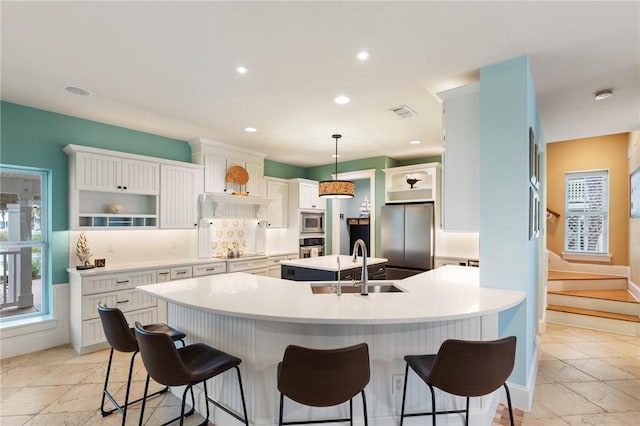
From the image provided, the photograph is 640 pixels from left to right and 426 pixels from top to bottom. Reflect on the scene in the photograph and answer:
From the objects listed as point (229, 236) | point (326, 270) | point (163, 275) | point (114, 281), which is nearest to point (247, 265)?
point (229, 236)

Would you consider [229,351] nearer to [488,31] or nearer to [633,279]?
[488,31]

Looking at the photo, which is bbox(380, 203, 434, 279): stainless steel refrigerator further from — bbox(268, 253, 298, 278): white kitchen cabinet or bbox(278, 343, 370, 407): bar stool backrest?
bbox(278, 343, 370, 407): bar stool backrest

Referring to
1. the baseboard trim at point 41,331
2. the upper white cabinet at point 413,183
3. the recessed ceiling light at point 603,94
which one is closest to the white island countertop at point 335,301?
the baseboard trim at point 41,331

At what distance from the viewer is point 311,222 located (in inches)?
263

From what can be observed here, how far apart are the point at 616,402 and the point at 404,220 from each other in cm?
350

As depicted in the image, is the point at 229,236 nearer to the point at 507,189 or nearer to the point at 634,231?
the point at 507,189

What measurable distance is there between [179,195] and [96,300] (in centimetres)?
168

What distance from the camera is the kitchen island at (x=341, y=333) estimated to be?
6.40ft

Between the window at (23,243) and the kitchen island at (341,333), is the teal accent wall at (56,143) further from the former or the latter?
the kitchen island at (341,333)

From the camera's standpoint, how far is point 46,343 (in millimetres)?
3703

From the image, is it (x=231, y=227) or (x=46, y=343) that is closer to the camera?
(x=46, y=343)

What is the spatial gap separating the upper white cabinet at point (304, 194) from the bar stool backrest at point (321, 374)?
4876mm

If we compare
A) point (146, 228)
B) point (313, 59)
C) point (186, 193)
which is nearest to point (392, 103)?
point (313, 59)

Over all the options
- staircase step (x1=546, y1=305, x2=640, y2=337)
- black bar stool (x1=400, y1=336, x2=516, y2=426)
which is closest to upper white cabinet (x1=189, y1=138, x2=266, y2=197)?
black bar stool (x1=400, y1=336, x2=516, y2=426)
